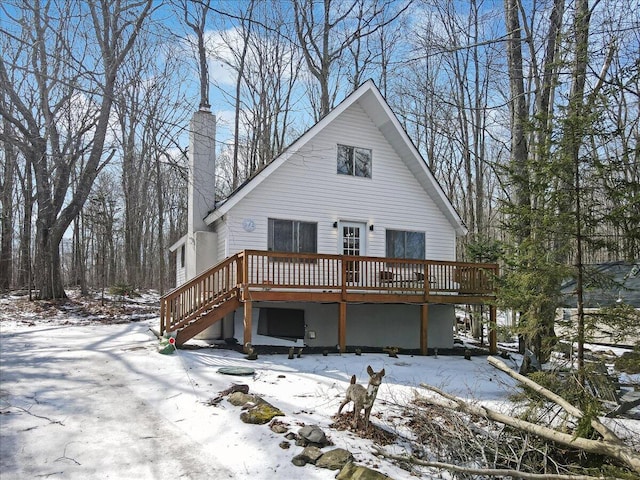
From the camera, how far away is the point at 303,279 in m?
10.6

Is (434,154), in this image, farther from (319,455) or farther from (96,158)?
(319,455)

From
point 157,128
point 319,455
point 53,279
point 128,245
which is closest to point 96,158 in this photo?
point 53,279

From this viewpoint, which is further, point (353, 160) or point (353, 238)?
point (353, 160)

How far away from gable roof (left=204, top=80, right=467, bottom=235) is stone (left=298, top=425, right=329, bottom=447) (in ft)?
23.7

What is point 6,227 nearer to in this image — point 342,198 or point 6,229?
point 6,229

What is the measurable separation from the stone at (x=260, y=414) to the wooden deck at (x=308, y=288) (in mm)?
3916

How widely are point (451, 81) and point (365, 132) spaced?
14.0 metres

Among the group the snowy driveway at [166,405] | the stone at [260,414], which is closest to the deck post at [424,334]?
the snowy driveway at [166,405]

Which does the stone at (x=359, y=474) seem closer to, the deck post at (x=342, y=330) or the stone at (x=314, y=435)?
the stone at (x=314, y=435)

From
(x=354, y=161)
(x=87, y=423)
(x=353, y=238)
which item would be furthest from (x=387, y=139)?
(x=87, y=423)

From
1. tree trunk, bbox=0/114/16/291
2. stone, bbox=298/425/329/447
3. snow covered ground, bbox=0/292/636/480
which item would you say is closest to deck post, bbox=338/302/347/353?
snow covered ground, bbox=0/292/636/480

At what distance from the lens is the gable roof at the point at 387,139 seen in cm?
1173

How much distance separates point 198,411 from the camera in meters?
5.83

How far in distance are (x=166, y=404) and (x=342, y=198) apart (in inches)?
323
